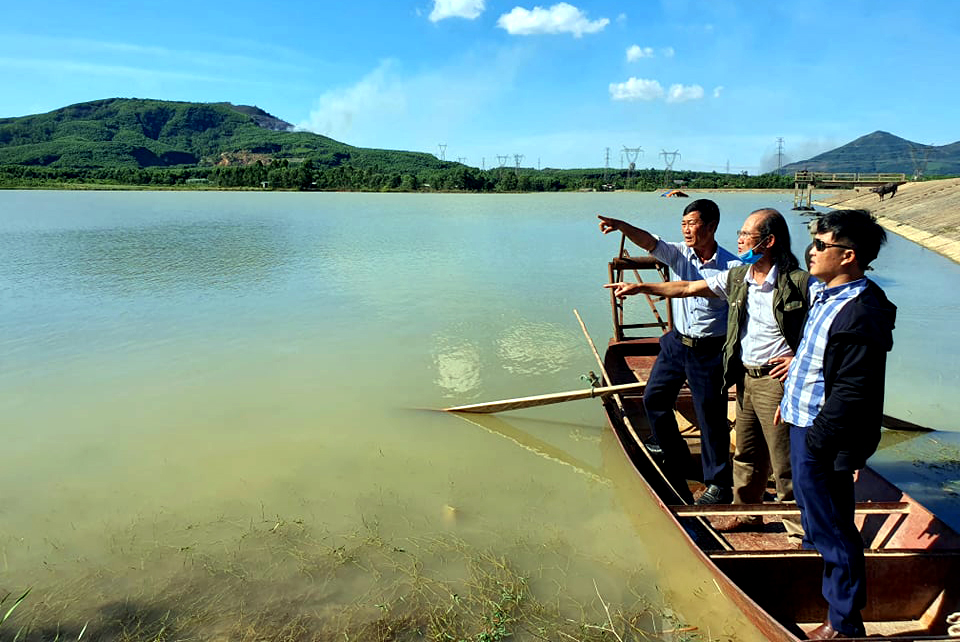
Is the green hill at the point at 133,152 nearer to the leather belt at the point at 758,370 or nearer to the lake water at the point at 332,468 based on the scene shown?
the lake water at the point at 332,468

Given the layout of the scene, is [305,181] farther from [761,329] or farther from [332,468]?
[761,329]

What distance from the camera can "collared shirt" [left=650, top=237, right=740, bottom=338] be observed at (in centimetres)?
424

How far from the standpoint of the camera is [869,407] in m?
2.60

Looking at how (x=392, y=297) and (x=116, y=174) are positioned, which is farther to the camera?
(x=116, y=174)

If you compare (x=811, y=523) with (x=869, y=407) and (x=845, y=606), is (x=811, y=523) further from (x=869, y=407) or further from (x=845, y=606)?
(x=869, y=407)

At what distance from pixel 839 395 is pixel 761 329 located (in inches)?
41.3

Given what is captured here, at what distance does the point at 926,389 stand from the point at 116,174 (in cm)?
11994

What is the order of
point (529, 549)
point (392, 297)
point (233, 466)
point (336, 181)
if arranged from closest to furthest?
point (529, 549)
point (233, 466)
point (392, 297)
point (336, 181)

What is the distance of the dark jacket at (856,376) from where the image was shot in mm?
2520

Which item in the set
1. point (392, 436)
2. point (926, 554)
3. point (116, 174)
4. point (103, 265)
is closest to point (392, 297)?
point (392, 436)

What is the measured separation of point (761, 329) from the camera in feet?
11.9

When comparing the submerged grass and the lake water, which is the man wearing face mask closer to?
the lake water

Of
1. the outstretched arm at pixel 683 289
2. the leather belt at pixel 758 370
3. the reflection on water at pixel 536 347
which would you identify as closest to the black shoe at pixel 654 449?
the leather belt at pixel 758 370

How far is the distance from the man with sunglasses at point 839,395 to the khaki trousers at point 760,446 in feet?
2.16
